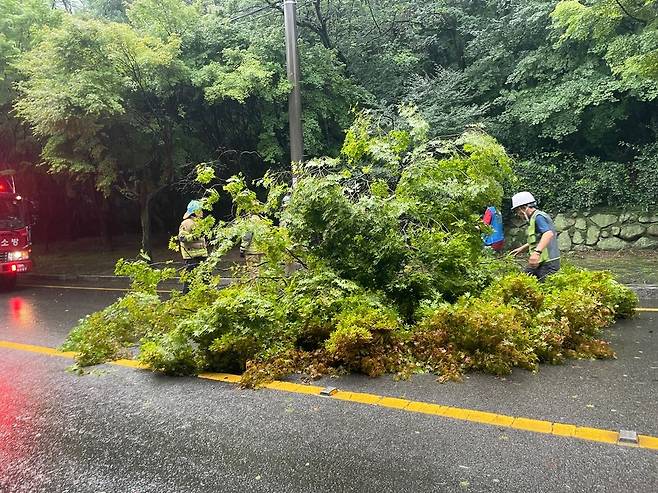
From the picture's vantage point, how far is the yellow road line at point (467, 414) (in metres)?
3.51

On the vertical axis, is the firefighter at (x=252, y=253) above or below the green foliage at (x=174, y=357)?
above

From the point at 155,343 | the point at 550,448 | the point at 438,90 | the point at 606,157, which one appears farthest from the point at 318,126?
the point at 550,448

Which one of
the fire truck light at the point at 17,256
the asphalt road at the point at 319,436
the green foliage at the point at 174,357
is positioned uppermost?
the fire truck light at the point at 17,256

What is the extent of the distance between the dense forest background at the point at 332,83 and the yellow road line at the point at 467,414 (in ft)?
25.3

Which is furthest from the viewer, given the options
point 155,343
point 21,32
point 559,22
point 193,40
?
point 21,32

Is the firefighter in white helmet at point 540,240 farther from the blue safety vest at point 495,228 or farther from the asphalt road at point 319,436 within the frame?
the blue safety vest at point 495,228

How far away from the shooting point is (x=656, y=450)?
3.28 meters

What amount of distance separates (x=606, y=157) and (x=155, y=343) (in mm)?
12953

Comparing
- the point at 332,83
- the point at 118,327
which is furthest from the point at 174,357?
the point at 332,83

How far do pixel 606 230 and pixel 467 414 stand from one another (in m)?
11.0

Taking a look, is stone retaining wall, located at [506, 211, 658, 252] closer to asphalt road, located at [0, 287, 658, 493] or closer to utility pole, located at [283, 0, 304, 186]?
utility pole, located at [283, 0, 304, 186]

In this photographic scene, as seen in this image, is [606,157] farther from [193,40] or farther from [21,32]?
[21,32]

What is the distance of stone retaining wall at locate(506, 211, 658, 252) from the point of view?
501 inches

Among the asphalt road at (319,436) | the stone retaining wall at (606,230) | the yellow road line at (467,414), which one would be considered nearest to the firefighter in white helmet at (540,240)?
the asphalt road at (319,436)
